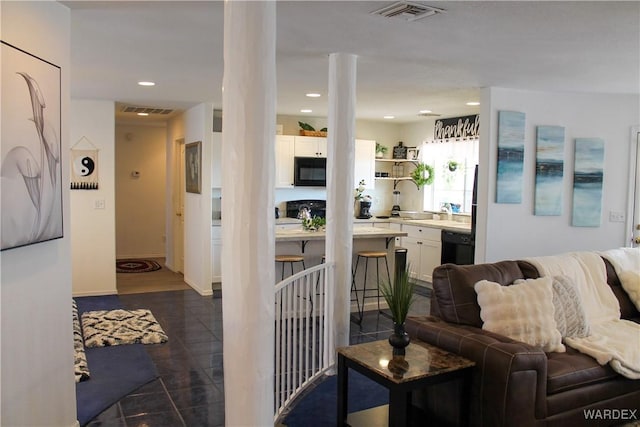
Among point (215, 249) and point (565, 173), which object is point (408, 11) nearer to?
point (565, 173)

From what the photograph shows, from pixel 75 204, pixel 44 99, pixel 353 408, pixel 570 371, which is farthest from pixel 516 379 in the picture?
pixel 75 204

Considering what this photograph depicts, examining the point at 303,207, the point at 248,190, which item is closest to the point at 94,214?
the point at 303,207

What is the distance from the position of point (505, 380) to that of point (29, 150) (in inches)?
99.8

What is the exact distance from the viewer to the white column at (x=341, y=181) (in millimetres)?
4012

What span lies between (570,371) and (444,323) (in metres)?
0.74

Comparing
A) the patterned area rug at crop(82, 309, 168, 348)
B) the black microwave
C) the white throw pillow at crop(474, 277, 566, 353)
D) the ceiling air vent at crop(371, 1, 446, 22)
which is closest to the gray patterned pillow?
the white throw pillow at crop(474, 277, 566, 353)

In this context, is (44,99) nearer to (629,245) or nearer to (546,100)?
(546,100)

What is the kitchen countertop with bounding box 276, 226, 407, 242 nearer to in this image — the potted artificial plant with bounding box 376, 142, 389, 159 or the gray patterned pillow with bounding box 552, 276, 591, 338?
the gray patterned pillow with bounding box 552, 276, 591, 338

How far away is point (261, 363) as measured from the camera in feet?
7.57

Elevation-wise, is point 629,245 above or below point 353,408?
above

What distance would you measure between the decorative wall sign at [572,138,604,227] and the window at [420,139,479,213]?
1761mm

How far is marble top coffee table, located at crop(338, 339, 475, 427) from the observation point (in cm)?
262

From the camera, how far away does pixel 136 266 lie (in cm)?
866

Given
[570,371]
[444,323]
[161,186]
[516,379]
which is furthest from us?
[161,186]
